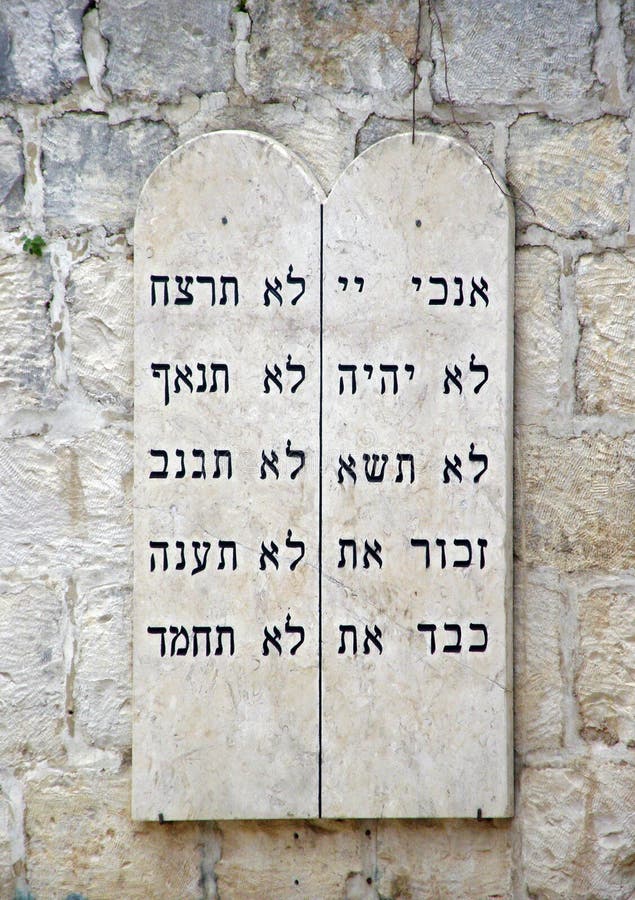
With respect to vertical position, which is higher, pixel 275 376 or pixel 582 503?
pixel 275 376

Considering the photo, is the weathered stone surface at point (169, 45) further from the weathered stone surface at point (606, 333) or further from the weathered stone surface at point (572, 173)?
the weathered stone surface at point (606, 333)

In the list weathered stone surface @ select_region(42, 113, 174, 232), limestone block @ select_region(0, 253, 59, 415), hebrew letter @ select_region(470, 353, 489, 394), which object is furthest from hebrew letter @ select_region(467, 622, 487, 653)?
weathered stone surface @ select_region(42, 113, 174, 232)

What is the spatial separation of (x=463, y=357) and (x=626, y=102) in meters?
0.67

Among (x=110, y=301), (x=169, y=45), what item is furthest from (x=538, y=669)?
(x=169, y=45)

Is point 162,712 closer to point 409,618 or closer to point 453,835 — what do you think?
point 409,618

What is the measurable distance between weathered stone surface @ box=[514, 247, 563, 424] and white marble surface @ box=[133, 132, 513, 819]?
0.18 ft

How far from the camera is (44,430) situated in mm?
2082

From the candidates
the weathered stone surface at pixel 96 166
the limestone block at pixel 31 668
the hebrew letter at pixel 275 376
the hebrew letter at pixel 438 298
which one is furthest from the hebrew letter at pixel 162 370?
the hebrew letter at pixel 438 298

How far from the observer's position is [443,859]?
2061 mm

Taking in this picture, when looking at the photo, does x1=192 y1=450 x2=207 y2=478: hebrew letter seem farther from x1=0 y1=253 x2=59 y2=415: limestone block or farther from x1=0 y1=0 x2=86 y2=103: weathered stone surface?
x1=0 y1=0 x2=86 y2=103: weathered stone surface

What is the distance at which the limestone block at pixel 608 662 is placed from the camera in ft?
6.72

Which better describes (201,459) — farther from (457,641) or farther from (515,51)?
(515,51)

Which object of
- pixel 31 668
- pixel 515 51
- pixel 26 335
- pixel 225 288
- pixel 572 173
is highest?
pixel 515 51

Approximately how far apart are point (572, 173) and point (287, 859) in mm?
1637
